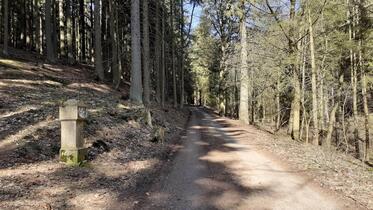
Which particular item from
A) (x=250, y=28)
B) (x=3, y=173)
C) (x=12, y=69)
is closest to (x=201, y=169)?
(x=3, y=173)

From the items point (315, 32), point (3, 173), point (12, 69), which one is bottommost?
point (3, 173)

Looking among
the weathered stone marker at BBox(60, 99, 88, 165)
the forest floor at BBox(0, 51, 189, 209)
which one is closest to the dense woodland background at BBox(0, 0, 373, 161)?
the forest floor at BBox(0, 51, 189, 209)

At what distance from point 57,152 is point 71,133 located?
698mm

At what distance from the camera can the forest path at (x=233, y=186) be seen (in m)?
6.19

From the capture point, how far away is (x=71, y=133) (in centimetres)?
771

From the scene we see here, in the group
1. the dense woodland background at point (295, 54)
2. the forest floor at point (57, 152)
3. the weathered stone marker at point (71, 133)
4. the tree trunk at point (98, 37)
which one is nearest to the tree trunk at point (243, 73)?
the dense woodland background at point (295, 54)

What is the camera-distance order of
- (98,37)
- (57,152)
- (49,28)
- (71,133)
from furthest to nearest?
(49,28)
(98,37)
(57,152)
(71,133)

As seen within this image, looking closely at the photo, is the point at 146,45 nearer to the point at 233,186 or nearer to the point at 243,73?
the point at 243,73

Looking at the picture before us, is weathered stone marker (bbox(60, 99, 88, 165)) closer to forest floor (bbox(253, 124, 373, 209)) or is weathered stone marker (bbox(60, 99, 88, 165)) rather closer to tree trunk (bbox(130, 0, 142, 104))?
forest floor (bbox(253, 124, 373, 209))

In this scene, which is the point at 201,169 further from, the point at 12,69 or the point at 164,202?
the point at 12,69

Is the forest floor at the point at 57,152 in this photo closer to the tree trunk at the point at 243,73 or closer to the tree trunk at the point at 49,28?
the tree trunk at the point at 49,28

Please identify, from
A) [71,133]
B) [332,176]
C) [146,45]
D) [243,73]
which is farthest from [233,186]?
[243,73]

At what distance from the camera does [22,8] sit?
125ft

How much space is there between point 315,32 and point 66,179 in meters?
13.8
